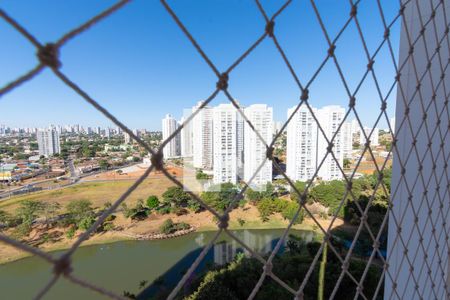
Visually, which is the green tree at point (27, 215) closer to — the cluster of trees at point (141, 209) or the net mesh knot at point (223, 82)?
the cluster of trees at point (141, 209)

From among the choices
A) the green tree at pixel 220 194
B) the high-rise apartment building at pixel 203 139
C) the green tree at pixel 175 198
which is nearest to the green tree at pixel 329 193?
the green tree at pixel 220 194

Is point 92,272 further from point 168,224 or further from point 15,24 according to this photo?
point 15,24

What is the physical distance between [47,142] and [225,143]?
14097 mm

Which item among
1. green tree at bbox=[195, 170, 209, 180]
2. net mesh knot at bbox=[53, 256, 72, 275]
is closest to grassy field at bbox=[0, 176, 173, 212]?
green tree at bbox=[195, 170, 209, 180]

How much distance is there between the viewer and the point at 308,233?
5578mm

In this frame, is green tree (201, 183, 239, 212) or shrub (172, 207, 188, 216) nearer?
green tree (201, 183, 239, 212)

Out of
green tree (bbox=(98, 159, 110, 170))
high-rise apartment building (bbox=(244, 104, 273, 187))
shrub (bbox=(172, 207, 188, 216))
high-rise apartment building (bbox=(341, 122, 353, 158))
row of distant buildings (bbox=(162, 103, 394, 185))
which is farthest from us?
green tree (bbox=(98, 159, 110, 170))

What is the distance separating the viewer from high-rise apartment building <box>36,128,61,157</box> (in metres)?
15.6

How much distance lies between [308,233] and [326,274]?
9.78ft

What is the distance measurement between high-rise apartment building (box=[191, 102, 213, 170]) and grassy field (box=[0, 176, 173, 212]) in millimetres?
1576

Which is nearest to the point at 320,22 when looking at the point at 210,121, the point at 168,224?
the point at 168,224

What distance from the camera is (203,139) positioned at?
6992 millimetres

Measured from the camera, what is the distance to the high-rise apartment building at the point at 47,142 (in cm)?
1559

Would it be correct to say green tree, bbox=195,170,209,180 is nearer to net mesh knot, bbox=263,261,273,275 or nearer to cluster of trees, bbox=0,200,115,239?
cluster of trees, bbox=0,200,115,239
